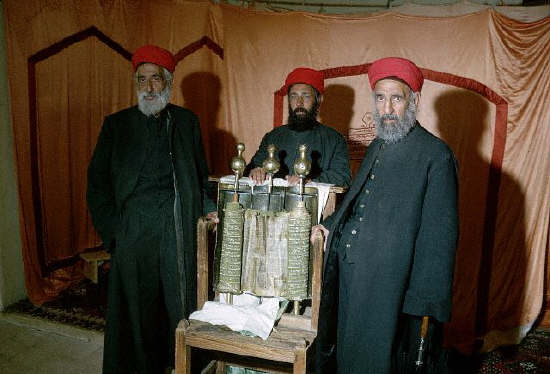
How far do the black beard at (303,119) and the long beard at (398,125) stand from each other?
39.6 inches

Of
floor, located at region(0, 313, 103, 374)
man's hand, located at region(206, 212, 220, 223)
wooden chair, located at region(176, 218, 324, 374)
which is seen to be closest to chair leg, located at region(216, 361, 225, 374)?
wooden chair, located at region(176, 218, 324, 374)

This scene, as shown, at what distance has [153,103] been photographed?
9.76 ft

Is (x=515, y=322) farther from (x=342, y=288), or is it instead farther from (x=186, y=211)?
(x=186, y=211)

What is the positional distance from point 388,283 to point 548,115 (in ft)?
8.91

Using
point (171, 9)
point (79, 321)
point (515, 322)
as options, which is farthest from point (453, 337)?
point (171, 9)

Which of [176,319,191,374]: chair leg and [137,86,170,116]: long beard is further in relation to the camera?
[137,86,170,116]: long beard

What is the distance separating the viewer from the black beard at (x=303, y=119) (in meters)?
3.42

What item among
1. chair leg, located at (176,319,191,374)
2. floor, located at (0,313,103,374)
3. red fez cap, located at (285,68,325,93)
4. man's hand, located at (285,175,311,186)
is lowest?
floor, located at (0,313,103,374)

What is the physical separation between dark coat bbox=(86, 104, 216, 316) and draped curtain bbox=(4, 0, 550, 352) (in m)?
1.63

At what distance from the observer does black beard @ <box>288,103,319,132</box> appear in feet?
11.2

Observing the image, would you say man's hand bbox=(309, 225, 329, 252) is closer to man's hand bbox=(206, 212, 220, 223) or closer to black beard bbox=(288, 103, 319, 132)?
man's hand bbox=(206, 212, 220, 223)

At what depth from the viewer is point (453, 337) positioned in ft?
13.6

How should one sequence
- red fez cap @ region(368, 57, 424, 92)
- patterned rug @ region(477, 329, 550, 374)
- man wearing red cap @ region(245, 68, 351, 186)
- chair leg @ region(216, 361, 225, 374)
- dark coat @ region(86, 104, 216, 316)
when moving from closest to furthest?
1. red fez cap @ region(368, 57, 424, 92)
2. chair leg @ region(216, 361, 225, 374)
3. dark coat @ region(86, 104, 216, 316)
4. man wearing red cap @ region(245, 68, 351, 186)
5. patterned rug @ region(477, 329, 550, 374)

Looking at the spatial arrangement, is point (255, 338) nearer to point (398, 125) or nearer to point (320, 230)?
point (320, 230)
